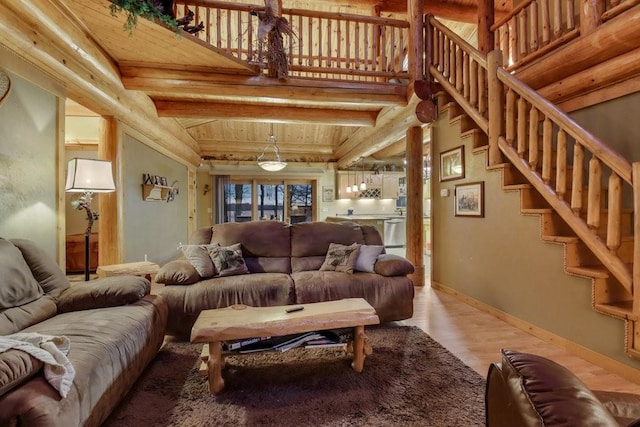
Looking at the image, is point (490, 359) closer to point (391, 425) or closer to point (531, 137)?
point (391, 425)

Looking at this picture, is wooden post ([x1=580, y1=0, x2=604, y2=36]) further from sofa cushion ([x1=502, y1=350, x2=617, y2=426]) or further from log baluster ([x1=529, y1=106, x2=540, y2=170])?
sofa cushion ([x1=502, y1=350, x2=617, y2=426])

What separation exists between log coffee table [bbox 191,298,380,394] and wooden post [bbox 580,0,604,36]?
9.97 feet

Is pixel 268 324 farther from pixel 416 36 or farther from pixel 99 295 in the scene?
pixel 416 36

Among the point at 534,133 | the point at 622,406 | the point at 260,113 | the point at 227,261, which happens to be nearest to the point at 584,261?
the point at 534,133

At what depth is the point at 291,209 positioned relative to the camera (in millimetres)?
9086

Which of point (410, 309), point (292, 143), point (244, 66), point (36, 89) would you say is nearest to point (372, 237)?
point (410, 309)

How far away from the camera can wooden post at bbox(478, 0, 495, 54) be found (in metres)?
4.00

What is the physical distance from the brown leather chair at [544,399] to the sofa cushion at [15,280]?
94.2 inches

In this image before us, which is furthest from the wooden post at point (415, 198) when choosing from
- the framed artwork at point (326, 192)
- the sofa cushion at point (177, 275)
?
the framed artwork at point (326, 192)

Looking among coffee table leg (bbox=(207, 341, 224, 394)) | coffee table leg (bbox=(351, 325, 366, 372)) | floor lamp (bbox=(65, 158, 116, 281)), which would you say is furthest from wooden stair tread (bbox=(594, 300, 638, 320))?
floor lamp (bbox=(65, 158, 116, 281))

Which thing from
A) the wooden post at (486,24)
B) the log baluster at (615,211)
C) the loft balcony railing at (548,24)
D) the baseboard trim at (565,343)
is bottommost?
the baseboard trim at (565,343)

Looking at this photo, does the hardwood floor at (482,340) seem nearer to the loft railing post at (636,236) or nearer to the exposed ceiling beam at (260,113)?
the loft railing post at (636,236)

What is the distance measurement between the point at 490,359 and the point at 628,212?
1589mm

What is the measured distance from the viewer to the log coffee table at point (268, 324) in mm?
1833
